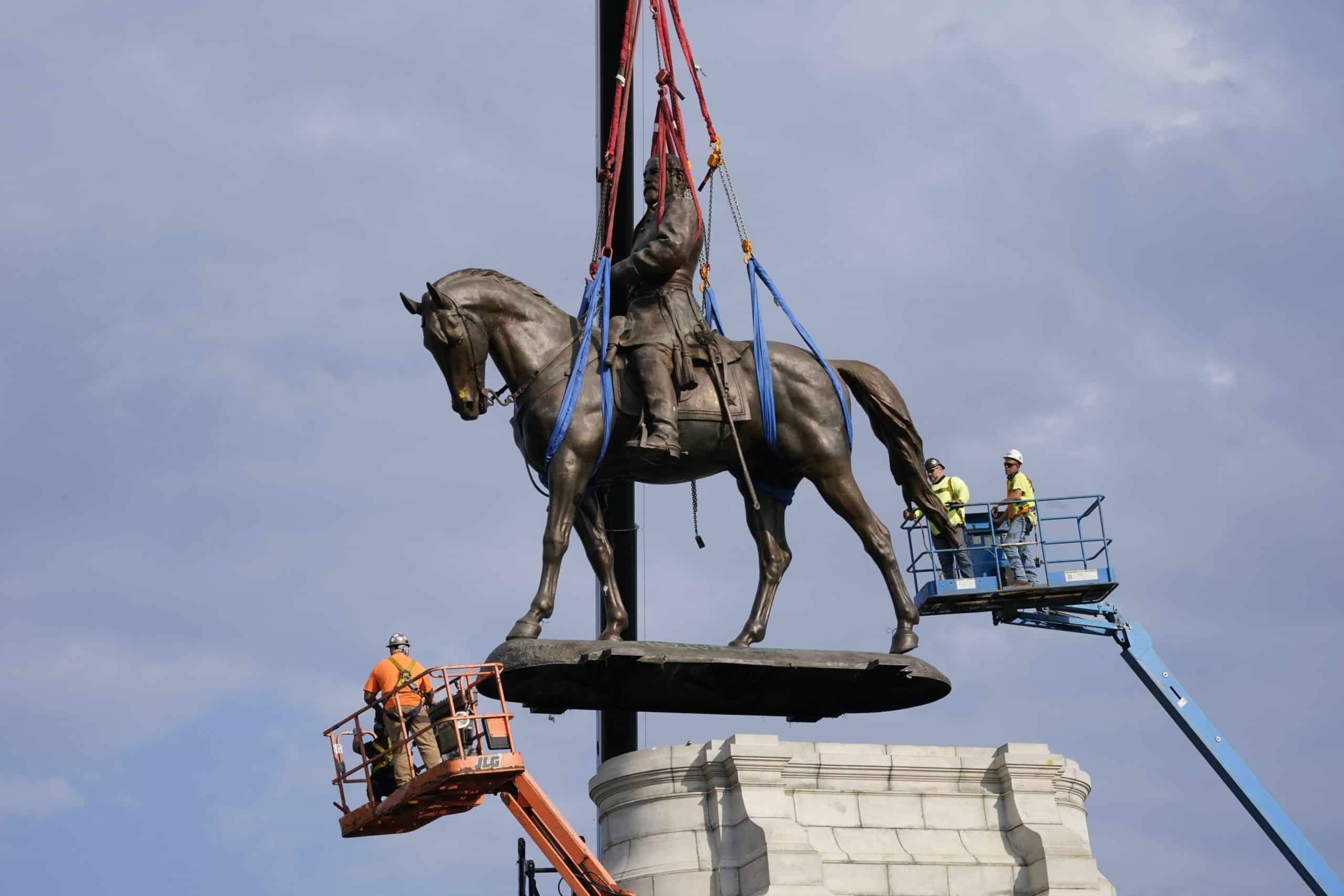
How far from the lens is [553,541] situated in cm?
1856

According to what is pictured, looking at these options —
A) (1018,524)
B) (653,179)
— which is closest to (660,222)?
(653,179)

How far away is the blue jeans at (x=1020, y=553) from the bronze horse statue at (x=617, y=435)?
5.09 metres

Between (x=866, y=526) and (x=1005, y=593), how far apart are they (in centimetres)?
620

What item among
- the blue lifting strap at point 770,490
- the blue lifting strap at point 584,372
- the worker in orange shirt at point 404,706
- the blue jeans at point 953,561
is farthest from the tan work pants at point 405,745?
the blue jeans at point 953,561

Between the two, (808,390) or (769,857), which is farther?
(808,390)

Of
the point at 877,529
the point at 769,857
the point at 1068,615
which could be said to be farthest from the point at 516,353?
the point at 1068,615

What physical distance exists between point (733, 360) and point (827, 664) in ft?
10.7

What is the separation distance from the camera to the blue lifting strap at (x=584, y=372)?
61.9 ft

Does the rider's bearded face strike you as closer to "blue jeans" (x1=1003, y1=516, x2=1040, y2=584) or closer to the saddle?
the saddle

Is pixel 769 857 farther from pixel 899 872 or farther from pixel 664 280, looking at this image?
pixel 664 280

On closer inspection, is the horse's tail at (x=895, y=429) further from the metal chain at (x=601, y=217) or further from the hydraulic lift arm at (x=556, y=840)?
the hydraulic lift arm at (x=556, y=840)

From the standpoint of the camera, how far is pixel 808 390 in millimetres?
20016

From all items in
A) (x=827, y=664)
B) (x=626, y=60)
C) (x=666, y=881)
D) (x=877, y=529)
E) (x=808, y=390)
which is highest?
(x=626, y=60)

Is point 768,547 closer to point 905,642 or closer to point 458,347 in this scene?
point 905,642
